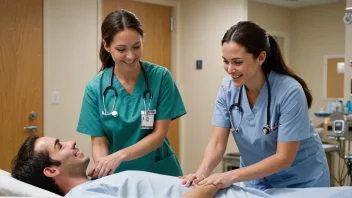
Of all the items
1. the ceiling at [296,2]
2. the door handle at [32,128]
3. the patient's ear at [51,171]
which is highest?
the ceiling at [296,2]

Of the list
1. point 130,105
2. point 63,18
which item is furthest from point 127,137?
point 63,18

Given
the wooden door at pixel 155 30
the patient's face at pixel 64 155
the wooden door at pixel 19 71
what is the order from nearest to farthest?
the patient's face at pixel 64 155 → the wooden door at pixel 19 71 → the wooden door at pixel 155 30

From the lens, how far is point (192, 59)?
4.76 metres

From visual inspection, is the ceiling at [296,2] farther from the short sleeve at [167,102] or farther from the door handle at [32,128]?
the short sleeve at [167,102]

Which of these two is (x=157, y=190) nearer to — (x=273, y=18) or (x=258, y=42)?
(x=258, y=42)

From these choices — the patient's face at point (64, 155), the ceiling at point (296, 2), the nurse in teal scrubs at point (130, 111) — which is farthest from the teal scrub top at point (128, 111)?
the ceiling at point (296, 2)

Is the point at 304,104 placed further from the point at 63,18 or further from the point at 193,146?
the point at 193,146

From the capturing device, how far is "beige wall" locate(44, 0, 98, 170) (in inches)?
146

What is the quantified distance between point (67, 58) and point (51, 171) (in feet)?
7.14

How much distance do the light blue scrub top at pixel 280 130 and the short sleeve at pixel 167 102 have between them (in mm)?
236

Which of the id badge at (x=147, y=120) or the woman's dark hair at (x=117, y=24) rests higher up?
the woman's dark hair at (x=117, y=24)

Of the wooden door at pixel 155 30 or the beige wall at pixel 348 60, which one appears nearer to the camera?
the beige wall at pixel 348 60

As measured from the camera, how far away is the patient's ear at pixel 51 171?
1.78 meters

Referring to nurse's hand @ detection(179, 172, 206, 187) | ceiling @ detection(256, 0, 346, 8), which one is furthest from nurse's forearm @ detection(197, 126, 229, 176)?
ceiling @ detection(256, 0, 346, 8)
